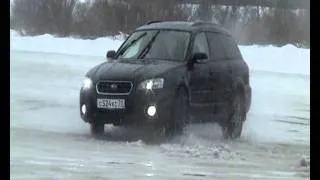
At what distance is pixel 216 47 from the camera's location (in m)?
6.75

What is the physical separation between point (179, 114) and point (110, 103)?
647mm

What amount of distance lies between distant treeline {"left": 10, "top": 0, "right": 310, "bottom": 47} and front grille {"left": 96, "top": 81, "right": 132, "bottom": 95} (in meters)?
0.67

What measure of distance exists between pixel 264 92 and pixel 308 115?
1.71ft

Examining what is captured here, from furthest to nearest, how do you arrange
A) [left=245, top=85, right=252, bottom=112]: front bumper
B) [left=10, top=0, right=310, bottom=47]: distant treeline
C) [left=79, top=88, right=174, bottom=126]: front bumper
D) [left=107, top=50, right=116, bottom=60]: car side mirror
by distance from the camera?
[left=79, top=88, right=174, bottom=126]: front bumper
[left=245, top=85, right=252, bottom=112]: front bumper
[left=107, top=50, right=116, bottom=60]: car side mirror
[left=10, top=0, right=310, bottom=47]: distant treeline

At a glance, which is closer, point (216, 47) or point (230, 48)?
point (230, 48)

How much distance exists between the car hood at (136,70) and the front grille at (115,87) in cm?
5

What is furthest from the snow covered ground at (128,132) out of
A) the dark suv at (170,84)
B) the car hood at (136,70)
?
the car hood at (136,70)

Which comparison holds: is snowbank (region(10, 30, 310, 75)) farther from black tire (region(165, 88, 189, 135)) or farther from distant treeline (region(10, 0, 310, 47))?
black tire (region(165, 88, 189, 135))

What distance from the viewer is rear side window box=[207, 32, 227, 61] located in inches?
253

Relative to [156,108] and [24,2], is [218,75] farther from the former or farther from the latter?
[24,2]

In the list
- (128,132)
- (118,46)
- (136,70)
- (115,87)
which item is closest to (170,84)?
(136,70)

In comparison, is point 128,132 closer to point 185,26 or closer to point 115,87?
point 115,87

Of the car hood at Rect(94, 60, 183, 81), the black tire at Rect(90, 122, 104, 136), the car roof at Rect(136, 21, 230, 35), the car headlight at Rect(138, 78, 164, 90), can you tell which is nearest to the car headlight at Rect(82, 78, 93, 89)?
the car hood at Rect(94, 60, 183, 81)

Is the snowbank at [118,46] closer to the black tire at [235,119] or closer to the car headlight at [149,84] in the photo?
the black tire at [235,119]
